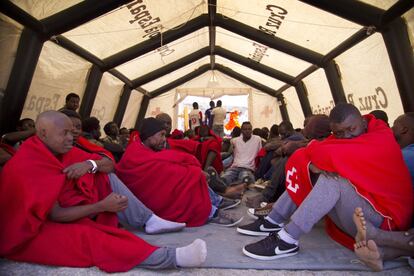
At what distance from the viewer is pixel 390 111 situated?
5.11 meters

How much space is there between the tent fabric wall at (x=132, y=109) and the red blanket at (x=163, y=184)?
708 cm

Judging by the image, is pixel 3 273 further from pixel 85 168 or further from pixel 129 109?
pixel 129 109

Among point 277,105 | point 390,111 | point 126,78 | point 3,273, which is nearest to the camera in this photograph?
point 3,273

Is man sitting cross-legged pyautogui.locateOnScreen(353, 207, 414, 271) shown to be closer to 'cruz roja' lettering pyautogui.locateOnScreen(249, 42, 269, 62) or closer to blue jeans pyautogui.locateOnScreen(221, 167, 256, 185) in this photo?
blue jeans pyautogui.locateOnScreen(221, 167, 256, 185)

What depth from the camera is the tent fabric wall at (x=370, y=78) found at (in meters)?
5.00

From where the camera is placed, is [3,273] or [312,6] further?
[312,6]

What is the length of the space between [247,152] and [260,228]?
2854 mm

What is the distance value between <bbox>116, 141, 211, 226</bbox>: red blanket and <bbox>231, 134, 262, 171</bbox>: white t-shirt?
2.35 metres

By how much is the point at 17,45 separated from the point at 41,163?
3.03m

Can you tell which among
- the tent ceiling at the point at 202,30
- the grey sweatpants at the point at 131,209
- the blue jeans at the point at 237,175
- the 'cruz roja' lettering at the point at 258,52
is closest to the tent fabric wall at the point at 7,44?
the tent ceiling at the point at 202,30

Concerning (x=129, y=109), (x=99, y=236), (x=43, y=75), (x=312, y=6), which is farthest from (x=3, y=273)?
(x=129, y=109)

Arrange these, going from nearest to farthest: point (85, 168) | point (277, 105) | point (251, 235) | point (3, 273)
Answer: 1. point (3, 273)
2. point (85, 168)
3. point (251, 235)
4. point (277, 105)

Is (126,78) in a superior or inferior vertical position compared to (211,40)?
inferior

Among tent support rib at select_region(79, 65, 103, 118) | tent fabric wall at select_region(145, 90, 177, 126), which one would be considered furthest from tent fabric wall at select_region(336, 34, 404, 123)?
tent fabric wall at select_region(145, 90, 177, 126)
